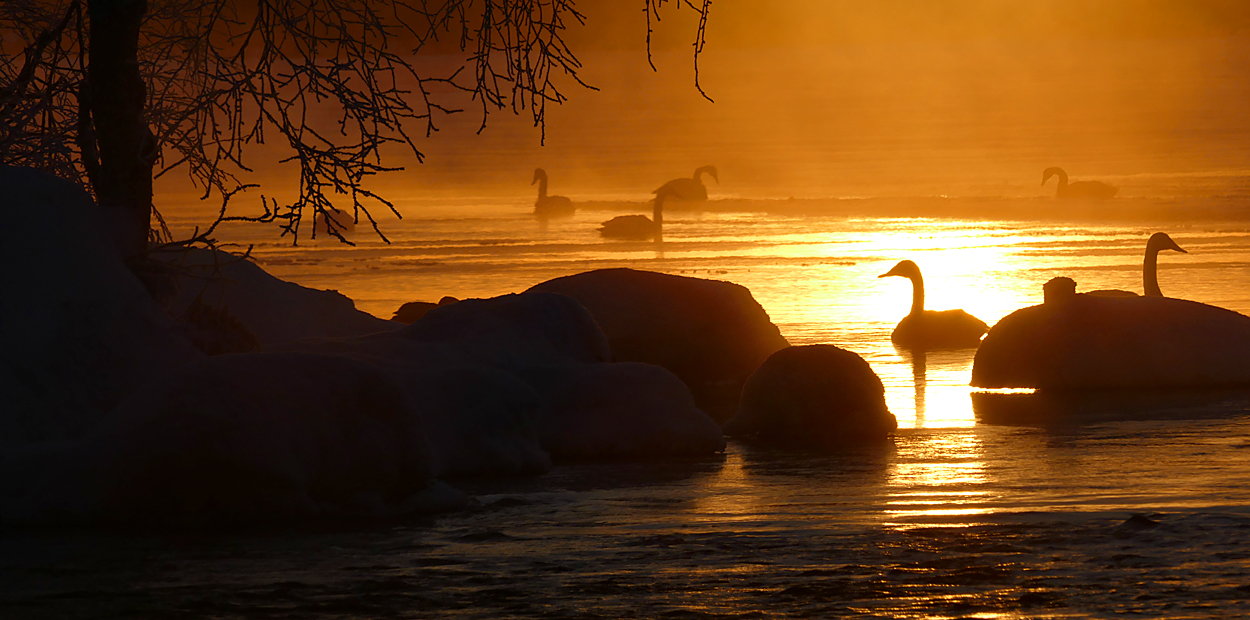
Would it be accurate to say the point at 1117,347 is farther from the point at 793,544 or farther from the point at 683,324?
the point at 793,544

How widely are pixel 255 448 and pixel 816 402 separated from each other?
3645 mm

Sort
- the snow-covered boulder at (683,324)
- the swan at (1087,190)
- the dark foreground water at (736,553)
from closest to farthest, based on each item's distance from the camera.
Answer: the dark foreground water at (736,553)
the snow-covered boulder at (683,324)
the swan at (1087,190)

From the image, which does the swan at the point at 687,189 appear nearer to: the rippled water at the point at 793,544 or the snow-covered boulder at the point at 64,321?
the rippled water at the point at 793,544

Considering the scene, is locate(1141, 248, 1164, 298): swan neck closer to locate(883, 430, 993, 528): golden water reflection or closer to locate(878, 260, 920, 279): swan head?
locate(878, 260, 920, 279): swan head

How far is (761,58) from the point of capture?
649 feet

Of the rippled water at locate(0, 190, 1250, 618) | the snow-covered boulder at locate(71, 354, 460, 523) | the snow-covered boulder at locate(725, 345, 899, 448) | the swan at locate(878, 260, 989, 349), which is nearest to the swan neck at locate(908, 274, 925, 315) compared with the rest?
the swan at locate(878, 260, 989, 349)

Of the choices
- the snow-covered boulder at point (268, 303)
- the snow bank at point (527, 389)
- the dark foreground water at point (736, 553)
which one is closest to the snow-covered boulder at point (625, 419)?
the snow bank at point (527, 389)

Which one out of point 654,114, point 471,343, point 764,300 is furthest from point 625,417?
point 654,114

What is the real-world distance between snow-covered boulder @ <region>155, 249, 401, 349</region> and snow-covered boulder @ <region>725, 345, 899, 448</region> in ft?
9.72

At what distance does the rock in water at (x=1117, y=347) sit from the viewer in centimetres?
1073

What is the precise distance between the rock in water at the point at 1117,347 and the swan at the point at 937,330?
2228mm

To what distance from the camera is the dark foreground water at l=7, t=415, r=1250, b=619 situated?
5301mm

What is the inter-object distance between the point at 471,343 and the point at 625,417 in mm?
1171

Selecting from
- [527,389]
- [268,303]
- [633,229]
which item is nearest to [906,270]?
[268,303]
